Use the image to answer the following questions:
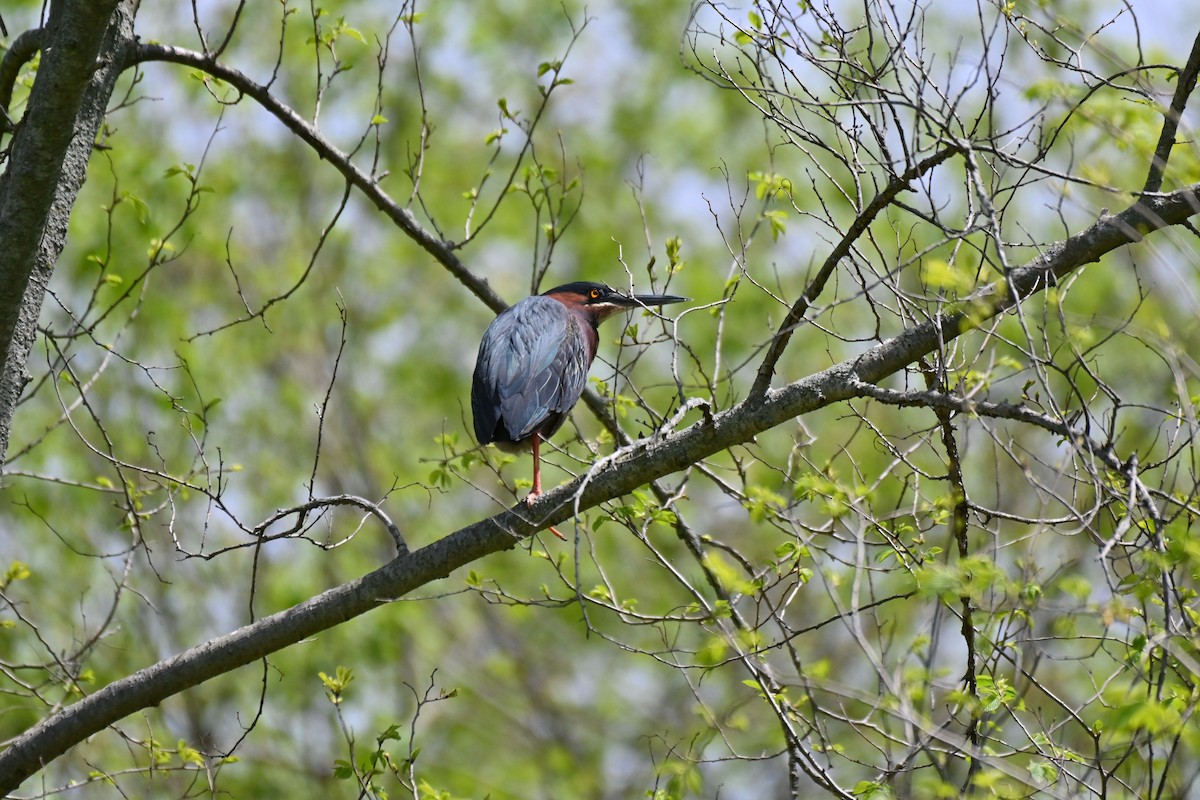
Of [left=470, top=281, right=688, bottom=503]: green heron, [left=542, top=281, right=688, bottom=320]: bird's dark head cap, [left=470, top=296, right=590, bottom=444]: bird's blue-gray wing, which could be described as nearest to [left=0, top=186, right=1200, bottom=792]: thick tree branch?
[left=470, top=281, right=688, bottom=503]: green heron

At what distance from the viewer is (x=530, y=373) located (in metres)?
5.49

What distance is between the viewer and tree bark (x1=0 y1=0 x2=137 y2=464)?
3371 mm

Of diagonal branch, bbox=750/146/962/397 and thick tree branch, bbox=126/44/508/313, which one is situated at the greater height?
thick tree branch, bbox=126/44/508/313

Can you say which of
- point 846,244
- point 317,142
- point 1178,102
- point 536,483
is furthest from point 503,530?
point 1178,102

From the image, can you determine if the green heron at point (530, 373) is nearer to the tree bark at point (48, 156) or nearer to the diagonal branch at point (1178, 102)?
the tree bark at point (48, 156)

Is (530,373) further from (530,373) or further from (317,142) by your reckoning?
(317,142)

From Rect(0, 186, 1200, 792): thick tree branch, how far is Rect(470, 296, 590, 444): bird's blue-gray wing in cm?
117

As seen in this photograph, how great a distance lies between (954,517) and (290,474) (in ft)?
31.1

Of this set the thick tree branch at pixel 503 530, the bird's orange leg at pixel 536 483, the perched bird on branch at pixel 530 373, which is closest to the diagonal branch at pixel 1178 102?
the thick tree branch at pixel 503 530

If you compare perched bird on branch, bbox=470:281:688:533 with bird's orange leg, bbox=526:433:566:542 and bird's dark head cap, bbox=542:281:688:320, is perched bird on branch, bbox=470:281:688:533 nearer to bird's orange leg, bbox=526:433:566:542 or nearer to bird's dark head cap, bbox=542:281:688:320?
bird's orange leg, bbox=526:433:566:542

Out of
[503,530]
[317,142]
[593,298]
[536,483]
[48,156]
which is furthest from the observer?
[593,298]

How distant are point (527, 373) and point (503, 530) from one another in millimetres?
1712

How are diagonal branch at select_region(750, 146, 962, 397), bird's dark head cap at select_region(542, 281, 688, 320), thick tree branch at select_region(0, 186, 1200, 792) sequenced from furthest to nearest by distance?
bird's dark head cap at select_region(542, 281, 688, 320), thick tree branch at select_region(0, 186, 1200, 792), diagonal branch at select_region(750, 146, 962, 397)

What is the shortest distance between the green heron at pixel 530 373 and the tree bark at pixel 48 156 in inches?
76.1
